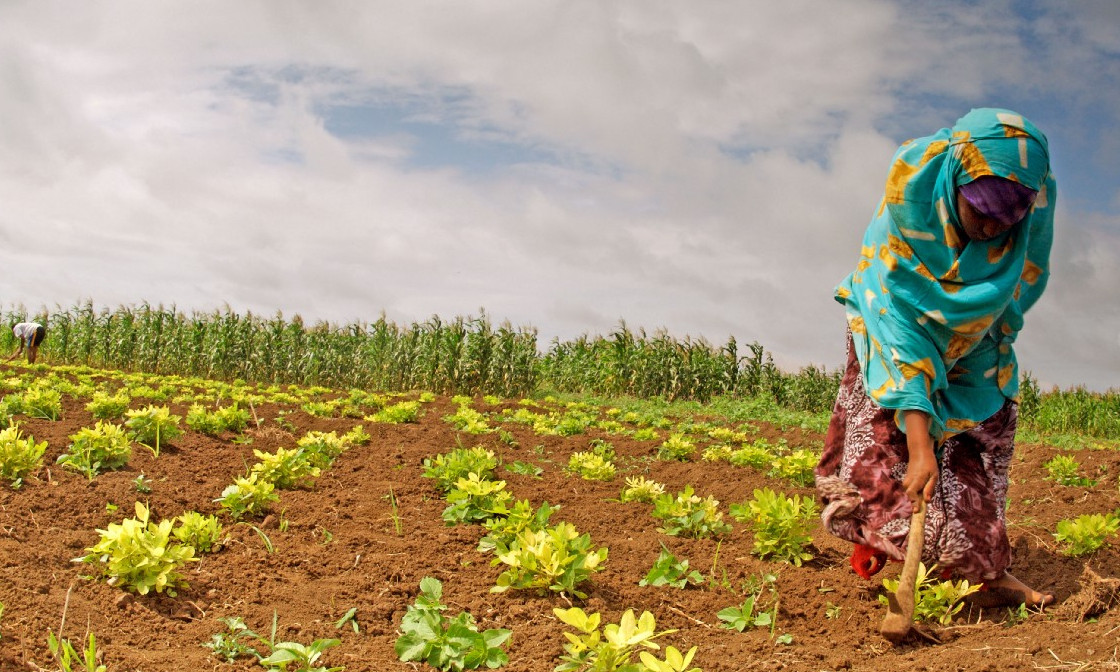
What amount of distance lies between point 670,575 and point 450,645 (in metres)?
1.19

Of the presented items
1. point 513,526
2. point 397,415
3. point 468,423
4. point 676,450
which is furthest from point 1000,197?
point 397,415

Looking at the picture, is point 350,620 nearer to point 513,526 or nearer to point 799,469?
point 513,526

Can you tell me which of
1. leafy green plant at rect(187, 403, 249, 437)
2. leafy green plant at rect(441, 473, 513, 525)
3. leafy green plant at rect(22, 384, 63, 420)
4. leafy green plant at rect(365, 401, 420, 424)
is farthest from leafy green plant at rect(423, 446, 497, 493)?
leafy green plant at rect(22, 384, 63, 420)

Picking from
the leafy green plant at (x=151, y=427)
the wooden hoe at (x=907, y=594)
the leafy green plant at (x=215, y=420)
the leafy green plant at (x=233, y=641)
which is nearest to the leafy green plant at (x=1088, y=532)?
the wooden hoe at (x=907, y=594)

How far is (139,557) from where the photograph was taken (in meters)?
3.13

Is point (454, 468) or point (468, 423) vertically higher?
point (468, 423)

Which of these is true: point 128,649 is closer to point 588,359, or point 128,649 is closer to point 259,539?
point 259,539

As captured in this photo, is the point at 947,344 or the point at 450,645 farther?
the point at 947,344

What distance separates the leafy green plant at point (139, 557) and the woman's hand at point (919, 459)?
2.86 meters

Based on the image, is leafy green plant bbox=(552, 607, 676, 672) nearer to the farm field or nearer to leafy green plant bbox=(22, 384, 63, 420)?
the farm field

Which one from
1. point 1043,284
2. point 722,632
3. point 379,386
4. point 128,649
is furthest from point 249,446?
point 379,386

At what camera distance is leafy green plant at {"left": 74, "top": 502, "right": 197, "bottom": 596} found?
310cm

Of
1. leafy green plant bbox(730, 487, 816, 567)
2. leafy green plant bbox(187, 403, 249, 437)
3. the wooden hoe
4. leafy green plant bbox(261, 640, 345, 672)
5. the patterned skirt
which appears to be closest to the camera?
leafy green plant bbox(261, 640, 345, 672)

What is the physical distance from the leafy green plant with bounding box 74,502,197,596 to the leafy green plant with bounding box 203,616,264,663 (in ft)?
1.24
